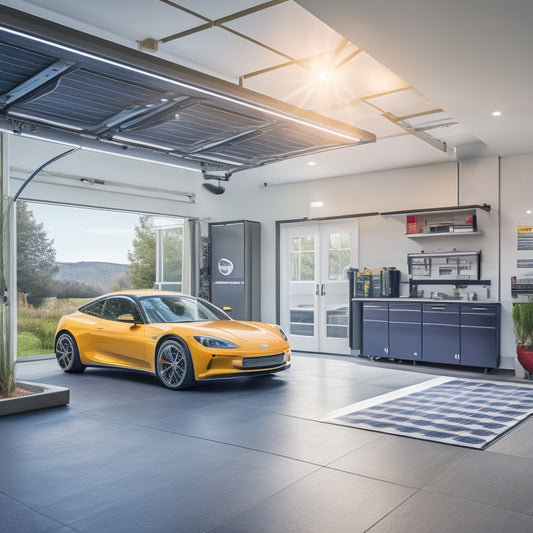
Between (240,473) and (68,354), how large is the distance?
458 centimetres

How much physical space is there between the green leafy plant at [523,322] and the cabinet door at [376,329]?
1969mm

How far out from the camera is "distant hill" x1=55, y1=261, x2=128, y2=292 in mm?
14771

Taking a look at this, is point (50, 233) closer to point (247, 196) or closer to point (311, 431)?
point (247, 196)

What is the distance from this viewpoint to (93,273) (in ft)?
50.8

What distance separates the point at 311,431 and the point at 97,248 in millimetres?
12603

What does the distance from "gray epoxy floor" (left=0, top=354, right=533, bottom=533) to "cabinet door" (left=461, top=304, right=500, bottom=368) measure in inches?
123

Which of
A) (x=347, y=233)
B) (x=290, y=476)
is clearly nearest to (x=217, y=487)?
(x=290, y=476)

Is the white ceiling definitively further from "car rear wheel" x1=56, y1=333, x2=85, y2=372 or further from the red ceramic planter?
"car rear wheel" x1=56, y1=333, x2=85, y2=372

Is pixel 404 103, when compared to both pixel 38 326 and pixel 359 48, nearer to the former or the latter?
pixel 359 48

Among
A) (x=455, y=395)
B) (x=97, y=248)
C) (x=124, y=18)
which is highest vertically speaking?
(x=124, y=18)

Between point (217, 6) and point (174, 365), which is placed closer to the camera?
point (217, 6)

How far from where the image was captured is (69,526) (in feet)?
8.61

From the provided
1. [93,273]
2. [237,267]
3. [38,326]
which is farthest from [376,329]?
[93,273]

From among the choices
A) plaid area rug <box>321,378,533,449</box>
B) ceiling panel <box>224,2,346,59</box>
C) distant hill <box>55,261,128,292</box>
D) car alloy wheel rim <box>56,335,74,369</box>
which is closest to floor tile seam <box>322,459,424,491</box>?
plaid area rug <box>321,378,533,449</box>
